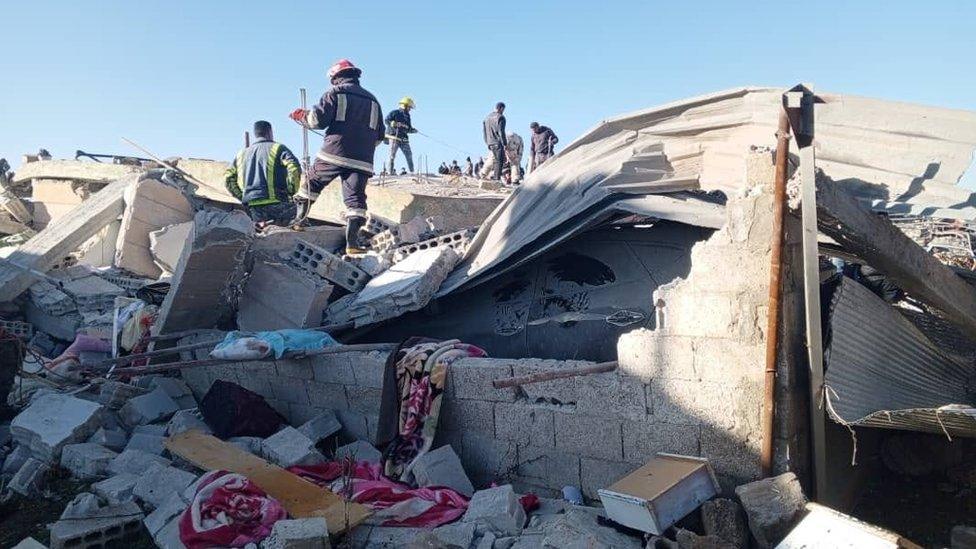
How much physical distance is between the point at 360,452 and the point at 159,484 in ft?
4.69

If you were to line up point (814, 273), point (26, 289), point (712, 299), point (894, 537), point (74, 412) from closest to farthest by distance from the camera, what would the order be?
1. point (894, 537)
2. point (814, 273)
3. point (712, 299)
4. point (74, 412)
5. point (26, 289)

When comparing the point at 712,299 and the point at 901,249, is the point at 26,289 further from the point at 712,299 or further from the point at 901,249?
the point at 901,249

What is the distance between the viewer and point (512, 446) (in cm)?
475

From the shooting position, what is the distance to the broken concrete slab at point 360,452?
533 centimetres

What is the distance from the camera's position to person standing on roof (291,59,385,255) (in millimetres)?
7582

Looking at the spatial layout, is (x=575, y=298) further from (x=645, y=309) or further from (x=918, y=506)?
(x=918, y=506)

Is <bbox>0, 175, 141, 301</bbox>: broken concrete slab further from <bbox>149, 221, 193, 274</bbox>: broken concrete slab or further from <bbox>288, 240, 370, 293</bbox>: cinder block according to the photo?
<bbox>288, 240, 370, 293</bbox>: cinder block

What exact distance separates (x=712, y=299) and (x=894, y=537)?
1421 mm

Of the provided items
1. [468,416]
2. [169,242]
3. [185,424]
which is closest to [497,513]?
[468,416]

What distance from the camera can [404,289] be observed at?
249 inches

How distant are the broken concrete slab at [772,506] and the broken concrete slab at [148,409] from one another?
5187mm

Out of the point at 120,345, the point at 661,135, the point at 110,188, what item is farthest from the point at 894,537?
the point at 110,188

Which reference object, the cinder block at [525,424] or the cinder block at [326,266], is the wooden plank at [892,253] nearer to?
the cinder block at [525,424]

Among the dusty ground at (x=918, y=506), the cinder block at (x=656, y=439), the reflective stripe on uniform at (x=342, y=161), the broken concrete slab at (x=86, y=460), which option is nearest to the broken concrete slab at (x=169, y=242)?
the reflective stripe on uniform at (x=342, y=161)
